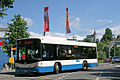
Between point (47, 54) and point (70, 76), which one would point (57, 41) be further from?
point (70, 76)

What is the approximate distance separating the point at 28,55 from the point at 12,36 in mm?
10701

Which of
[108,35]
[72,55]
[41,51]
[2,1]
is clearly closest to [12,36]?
[72,55]

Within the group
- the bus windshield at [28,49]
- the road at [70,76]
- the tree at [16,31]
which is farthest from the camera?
the tree at [16,31]

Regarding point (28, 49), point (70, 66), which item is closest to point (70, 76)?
point (28, 49)

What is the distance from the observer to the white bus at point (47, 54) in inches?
655

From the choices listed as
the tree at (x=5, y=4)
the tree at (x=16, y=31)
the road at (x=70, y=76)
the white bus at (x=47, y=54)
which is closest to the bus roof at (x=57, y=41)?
the white bus at (x=47, y=54)

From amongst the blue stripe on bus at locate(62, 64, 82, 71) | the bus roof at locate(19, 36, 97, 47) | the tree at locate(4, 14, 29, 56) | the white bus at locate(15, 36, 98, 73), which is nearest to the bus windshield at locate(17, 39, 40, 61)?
the white bus at locate(15, 36, 98, 73)

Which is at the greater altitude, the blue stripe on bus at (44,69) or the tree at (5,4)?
the tree at (5,4)

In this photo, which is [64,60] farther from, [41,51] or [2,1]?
[2,1]

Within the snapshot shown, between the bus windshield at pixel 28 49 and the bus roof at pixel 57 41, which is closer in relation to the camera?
the bus windshield at pixel 28 49

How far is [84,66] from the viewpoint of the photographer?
22719 mm

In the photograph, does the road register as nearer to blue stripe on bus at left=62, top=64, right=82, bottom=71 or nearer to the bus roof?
blue stripe on bus at left=62, top=64, right=82, bottom=71

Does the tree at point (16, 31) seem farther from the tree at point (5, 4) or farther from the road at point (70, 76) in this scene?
the tree at point (5, 4)

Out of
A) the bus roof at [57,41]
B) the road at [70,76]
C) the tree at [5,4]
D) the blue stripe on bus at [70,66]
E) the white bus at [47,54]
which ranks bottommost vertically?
the road at [70,76]
